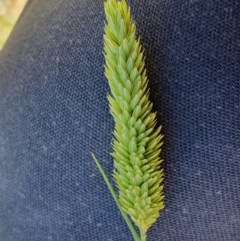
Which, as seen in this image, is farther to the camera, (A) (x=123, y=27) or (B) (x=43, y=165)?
(B) (x=43, y=165)

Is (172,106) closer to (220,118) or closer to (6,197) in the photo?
(220,118)

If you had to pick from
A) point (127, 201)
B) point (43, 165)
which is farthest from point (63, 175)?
point (127, 201)

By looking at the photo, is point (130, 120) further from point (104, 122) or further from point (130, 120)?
point (104, 122)

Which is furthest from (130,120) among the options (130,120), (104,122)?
(104,122)
